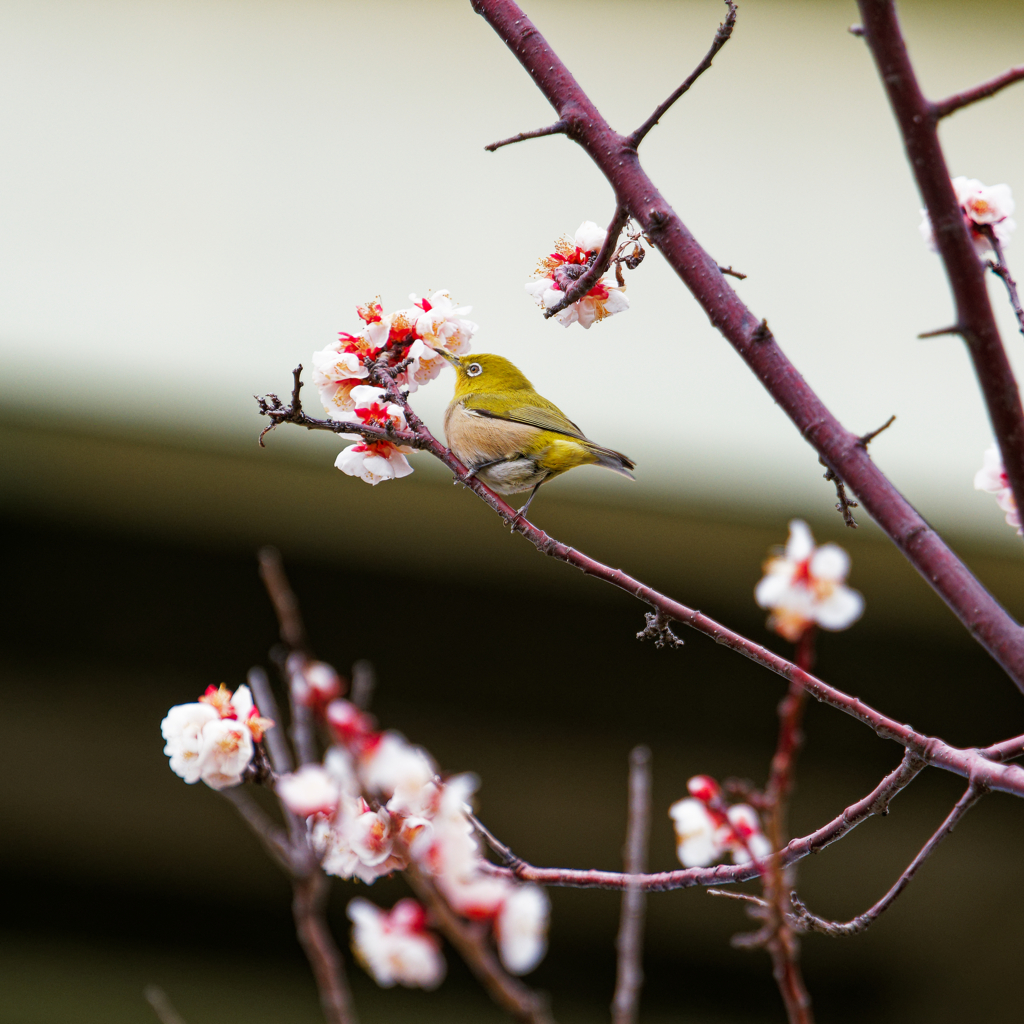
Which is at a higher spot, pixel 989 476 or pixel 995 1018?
pixel 989 476

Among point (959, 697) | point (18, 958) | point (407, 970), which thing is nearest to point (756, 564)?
point (959, 697)

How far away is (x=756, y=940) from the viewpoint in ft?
1.79

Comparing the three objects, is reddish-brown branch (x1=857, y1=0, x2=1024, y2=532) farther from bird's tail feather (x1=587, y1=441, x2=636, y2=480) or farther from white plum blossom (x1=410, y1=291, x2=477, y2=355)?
bird's tail feather (x1=587, y1=441, x2=636, y2=480)

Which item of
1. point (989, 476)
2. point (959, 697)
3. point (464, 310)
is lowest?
point (989, 476)

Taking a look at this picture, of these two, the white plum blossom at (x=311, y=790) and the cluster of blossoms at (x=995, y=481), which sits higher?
the cluster of blossoms at (x=995, y=481)

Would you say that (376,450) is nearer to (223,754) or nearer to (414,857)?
(223,754)

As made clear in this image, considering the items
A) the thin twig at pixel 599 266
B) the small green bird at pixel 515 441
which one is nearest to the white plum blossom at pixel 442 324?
the thin twig at pixel 599 266

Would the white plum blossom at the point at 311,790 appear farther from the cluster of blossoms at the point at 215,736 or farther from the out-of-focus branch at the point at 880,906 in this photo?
the out-of-focus branch at the point at 880,906

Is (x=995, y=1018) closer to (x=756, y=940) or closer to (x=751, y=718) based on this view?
(x=751, y=718)

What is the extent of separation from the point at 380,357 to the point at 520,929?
0.64 metres

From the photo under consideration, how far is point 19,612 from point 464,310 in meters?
2.43

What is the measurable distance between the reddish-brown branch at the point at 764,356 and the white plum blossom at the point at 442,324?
24cm

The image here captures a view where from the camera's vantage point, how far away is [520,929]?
0.47 metres

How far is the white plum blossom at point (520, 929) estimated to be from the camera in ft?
1.50
